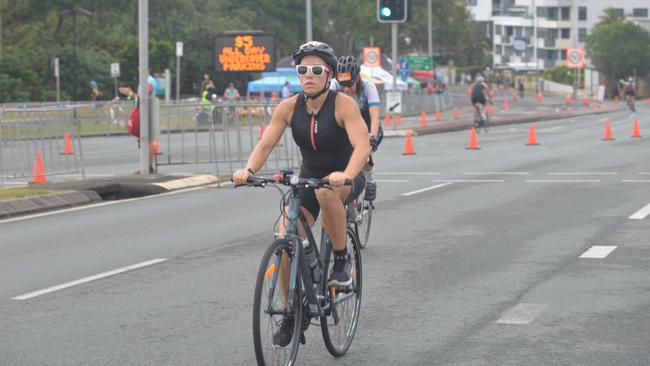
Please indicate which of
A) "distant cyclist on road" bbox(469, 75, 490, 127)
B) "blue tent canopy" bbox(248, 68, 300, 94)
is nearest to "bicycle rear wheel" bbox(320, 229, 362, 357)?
"distant cyclist on road" bbox(469, 75, 490, 127)

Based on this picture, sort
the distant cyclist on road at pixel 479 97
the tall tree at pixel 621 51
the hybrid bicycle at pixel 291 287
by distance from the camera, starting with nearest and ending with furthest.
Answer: the hybrid bicycle at pixel 291 287
the distant cyclist on road at pixel 479 97
the tall tree at pixel 621 51

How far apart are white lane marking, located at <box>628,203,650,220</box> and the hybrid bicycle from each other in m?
8.56

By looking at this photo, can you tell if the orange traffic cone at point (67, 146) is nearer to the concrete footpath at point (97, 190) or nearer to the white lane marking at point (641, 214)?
the concrete footpath at point (97, 190)

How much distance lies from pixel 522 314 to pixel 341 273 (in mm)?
1940

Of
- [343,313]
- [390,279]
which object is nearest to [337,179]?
[343,313]

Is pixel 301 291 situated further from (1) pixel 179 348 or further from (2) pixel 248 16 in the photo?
(2) pixel 248 16

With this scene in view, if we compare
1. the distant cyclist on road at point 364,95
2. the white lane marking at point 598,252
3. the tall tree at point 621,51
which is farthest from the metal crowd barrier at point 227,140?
the tall tree at point 621,51

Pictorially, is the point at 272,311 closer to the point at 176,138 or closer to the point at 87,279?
the point at 87,279

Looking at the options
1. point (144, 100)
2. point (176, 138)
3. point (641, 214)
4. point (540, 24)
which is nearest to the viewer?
point (641, 214)

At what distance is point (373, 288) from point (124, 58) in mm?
66007

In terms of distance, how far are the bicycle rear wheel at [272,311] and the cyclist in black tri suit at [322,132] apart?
1.54 feet

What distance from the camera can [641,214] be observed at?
15867 mm

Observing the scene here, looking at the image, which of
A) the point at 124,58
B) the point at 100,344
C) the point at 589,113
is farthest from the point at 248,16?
the point at 100,344

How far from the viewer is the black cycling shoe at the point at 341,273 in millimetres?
7688
